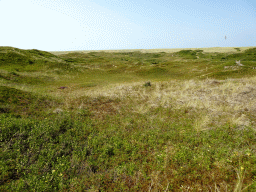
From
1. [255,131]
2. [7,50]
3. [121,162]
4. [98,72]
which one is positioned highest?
[7,50]

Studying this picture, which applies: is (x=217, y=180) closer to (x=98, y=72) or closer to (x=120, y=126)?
(x=120, y=126)

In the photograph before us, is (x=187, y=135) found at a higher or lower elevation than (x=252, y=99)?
lower

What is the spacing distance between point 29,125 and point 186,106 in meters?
10.5

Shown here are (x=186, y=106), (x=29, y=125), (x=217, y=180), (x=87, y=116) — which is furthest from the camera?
(x=186, y=106)

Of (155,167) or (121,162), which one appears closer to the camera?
(155,167)

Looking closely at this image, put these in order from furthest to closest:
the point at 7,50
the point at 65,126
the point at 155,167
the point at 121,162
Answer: the point at 7,50 → the point at 65,126 → the point at 121,162 → the point at 155,167

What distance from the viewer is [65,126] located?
26.8 feet

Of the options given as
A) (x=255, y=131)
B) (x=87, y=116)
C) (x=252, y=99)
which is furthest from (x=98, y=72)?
(x=255, y=131)

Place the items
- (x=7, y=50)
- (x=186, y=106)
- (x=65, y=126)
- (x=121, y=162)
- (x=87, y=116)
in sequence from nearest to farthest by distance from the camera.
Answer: (x=121, y=162) < (x=65, y=126) < (x=87, y=116) < (x=186, y=106) < (x=7, y=50)

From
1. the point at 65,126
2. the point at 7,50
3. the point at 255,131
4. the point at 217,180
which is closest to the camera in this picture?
the point at 217,180

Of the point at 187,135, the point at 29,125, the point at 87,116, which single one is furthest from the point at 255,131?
the point at 29,125

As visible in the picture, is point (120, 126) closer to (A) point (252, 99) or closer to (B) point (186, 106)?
(B) point (186, 106)

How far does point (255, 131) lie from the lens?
697 centimetres

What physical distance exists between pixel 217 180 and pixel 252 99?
416 inches
